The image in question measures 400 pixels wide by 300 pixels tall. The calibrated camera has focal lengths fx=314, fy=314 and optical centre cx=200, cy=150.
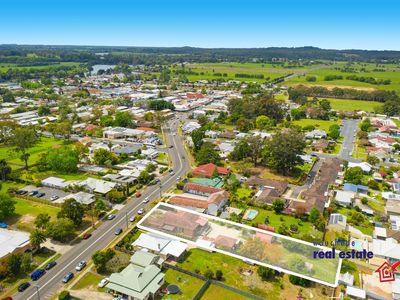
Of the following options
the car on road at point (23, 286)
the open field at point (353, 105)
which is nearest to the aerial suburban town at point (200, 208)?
the car on road at point (23, 286)

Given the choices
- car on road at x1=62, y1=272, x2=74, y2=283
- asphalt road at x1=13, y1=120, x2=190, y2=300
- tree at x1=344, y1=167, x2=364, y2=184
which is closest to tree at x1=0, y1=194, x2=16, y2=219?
asphalt road at x1=13, y1=120, x2=190, y2=300

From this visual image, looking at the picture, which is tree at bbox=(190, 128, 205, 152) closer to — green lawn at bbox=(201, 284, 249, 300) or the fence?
the fence

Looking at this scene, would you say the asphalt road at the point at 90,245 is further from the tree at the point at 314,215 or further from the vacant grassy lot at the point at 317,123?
the vacant grassy lot at the point at 317,123

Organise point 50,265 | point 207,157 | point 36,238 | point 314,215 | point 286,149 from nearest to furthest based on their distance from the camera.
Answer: point 50,265
point 36,238
point 314,215
point 286,149
point 207,157

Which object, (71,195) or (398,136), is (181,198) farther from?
(398,136)

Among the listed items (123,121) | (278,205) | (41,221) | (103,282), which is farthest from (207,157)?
(123,121)

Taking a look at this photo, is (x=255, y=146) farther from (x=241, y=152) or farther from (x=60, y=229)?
(x=60, y=229)
